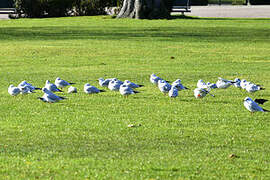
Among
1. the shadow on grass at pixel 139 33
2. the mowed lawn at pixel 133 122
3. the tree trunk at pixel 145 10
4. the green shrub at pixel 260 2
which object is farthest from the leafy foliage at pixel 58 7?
the green shrub at pixel 260 2

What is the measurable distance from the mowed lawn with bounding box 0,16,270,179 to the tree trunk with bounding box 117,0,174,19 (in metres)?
17.6

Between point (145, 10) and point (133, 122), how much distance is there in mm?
31040

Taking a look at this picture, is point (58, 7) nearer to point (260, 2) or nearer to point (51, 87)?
point (260, 2)

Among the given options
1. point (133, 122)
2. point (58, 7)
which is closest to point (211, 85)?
point (133, 122)

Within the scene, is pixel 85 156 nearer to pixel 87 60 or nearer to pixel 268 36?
pixel 87 60

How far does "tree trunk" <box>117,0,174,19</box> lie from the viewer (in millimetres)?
40125

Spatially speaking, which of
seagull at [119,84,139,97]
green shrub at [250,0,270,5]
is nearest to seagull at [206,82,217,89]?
seagull at [119,84,139,97]

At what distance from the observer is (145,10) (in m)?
40.3

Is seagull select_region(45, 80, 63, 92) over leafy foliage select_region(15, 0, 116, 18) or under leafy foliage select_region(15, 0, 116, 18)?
over

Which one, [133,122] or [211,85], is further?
[211,85]

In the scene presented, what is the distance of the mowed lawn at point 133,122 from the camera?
7195 mm

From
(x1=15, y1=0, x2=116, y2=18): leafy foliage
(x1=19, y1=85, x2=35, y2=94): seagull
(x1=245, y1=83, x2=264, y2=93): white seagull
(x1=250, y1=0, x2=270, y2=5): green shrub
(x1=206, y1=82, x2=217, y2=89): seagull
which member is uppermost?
(x1=19, y1=85, x2=35, y2=94): seagull

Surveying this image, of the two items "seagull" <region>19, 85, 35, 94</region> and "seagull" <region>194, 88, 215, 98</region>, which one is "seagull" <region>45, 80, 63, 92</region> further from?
"seagull" <region>194, 88, 215, 98</region>

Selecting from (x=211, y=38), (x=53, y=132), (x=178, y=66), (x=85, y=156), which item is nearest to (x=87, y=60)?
(x=178, y=66)
